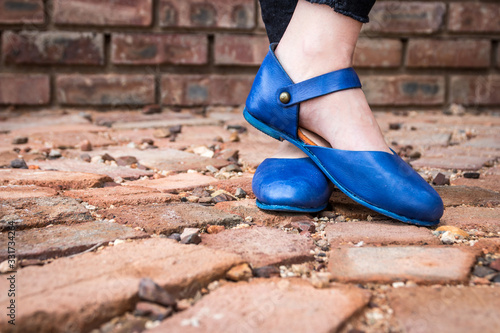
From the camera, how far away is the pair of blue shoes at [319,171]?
36.1 inches

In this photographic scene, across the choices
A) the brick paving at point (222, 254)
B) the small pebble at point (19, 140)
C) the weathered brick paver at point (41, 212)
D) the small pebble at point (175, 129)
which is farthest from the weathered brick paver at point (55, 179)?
the small pebble at point (175, 129)

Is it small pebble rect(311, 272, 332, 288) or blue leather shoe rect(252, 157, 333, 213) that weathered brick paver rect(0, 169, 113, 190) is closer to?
blue leather shoe rect(252, 157, 333, 213)

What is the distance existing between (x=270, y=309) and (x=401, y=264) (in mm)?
244

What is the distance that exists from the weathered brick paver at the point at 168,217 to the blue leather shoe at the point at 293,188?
0.26 ft

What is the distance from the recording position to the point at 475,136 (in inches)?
78.7

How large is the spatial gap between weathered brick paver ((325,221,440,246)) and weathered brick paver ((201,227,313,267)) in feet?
0.21

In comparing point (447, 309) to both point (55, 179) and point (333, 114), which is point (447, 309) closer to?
point (333, 114)

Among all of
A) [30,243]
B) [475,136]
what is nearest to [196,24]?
[475,136]

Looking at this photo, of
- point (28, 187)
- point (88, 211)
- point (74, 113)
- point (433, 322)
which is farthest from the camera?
point (74, 113)

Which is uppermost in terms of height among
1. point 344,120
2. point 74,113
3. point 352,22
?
point 352,22

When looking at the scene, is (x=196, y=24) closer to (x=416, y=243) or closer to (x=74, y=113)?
(x=74, y=113)

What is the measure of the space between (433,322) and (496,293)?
137mm

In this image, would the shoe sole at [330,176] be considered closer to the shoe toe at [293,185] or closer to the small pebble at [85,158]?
the shoe toe at [293,185]

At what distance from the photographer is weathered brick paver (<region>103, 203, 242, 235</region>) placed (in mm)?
870
